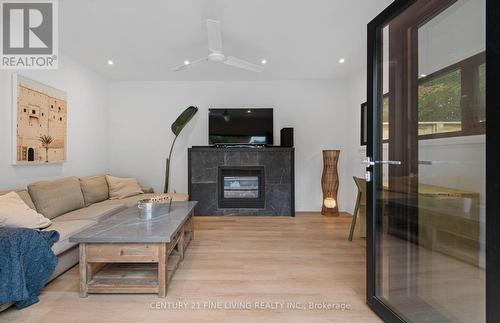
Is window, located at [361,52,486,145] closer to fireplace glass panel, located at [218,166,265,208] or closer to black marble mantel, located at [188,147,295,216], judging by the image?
black marble mantel, located at [188,147,295,216]

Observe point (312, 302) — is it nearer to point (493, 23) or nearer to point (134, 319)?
point (134, 319)

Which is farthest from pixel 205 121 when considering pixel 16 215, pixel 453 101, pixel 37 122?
pixel 453 101

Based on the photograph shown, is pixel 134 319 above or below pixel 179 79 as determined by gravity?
below

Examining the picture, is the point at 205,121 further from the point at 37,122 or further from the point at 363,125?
the point at 363,125

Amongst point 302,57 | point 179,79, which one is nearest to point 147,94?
point 179,79

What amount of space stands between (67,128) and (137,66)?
57.3 inches

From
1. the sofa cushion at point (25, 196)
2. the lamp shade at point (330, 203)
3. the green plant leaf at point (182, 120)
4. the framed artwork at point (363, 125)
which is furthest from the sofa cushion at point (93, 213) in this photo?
the framed artwork at point (363, 125)

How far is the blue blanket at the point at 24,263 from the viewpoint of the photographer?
1.60 m

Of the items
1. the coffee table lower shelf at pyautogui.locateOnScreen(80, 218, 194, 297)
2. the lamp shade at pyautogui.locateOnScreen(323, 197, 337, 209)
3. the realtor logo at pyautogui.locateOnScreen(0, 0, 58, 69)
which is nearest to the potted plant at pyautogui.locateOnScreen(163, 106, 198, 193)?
the realtor logo at pyautogui.locateOnScreen(0, 0, 58, 69)

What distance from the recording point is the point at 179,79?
4.61 meters

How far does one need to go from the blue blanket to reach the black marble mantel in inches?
101

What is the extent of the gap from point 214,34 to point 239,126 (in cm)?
221

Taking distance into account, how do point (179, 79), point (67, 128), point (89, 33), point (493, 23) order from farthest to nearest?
1. point (179, 79)
2. point (67, 128)
3. point (89, 33)
4. point (493, 23)

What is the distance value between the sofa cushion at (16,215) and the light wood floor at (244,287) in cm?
55
